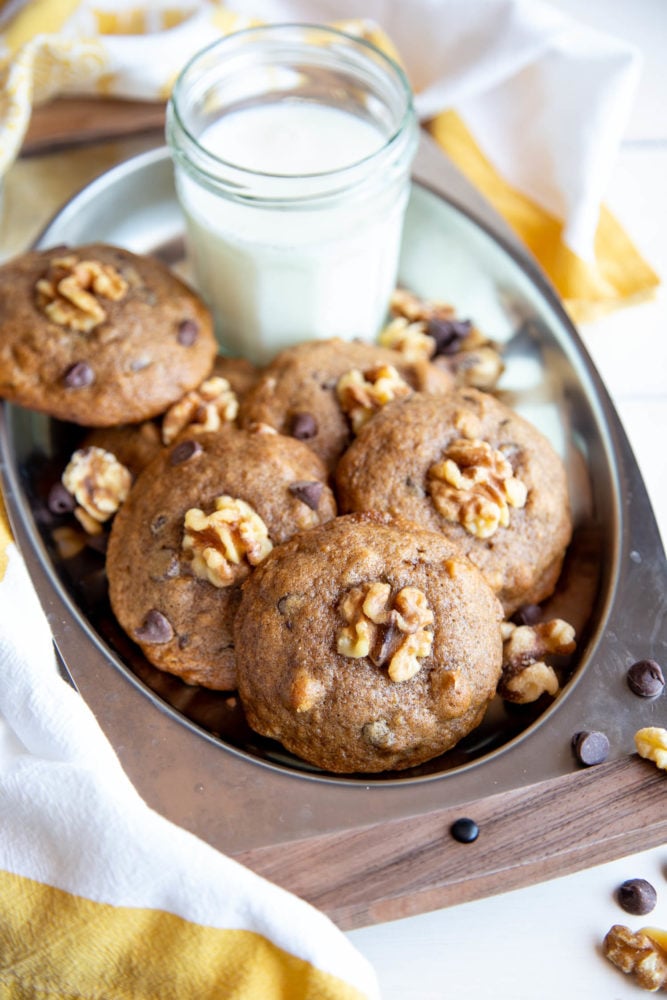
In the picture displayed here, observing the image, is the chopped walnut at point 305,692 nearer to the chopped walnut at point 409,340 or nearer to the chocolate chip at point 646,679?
the chocolate chip at point 646,679

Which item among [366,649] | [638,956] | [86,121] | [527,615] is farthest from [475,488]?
[86,121]

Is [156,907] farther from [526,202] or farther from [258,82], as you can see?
[526,202]

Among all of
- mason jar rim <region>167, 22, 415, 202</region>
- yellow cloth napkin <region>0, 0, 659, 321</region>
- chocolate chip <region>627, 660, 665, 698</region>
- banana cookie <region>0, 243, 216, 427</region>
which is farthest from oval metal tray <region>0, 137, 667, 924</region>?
A: mason jar rim <region>167, 22, 415, 202</region>

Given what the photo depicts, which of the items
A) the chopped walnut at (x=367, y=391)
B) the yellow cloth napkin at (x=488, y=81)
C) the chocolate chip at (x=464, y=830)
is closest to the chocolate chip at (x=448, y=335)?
the chopped walnut at (x=367, y=391)

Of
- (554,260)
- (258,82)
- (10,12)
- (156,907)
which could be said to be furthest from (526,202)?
(156,907)

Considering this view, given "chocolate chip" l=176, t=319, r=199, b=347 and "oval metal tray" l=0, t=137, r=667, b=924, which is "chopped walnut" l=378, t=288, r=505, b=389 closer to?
"oval metal tray" l=0, t=137, r=667, b=924

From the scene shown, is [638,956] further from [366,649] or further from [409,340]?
[409,340]

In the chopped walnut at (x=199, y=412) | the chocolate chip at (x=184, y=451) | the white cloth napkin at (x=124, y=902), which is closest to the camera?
the white cloth napkin at (x=124, y=902)

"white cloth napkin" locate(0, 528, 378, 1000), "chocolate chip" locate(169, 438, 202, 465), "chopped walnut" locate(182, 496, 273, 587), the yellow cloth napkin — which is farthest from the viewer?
the yellow cloth napkin
